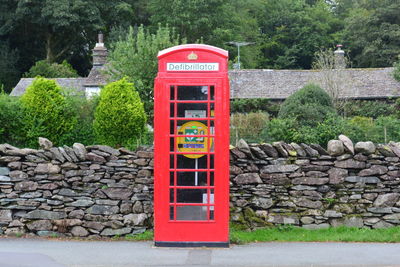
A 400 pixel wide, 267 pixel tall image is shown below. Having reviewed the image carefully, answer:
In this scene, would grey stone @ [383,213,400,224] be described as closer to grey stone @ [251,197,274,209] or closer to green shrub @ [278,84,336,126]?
grey stone @ [251,197,274,209]

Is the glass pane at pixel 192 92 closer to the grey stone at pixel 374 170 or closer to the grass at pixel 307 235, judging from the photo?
the grass at pixel 307 235

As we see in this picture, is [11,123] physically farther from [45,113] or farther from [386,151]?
[386,151]

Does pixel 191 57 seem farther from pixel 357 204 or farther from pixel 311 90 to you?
pixel 311 90

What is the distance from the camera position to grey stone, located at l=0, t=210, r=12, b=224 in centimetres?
943

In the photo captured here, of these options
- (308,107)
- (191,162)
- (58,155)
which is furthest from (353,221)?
(308,107)

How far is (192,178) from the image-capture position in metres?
8.46

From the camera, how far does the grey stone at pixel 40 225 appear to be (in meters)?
9.40

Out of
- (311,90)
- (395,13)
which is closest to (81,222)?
(311,90)

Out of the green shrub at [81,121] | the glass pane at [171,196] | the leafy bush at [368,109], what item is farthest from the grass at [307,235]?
the leafy bush at [368,109]

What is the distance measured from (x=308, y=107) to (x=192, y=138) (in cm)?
752

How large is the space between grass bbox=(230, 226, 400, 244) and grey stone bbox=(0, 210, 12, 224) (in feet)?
11.5

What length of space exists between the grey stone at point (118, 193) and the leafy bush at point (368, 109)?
928 inches

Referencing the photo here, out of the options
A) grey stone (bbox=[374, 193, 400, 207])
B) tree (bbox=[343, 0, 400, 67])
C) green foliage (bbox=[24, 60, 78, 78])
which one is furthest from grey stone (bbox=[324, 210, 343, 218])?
tree (bbox=[343, 0, 400, 67])

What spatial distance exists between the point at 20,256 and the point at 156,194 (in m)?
2.00
